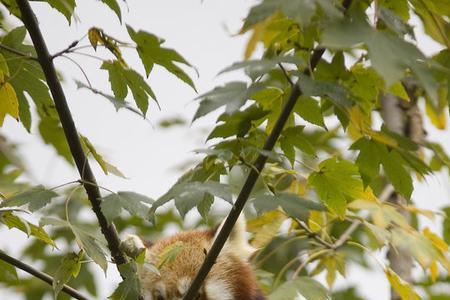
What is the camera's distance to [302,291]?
9.16 feet

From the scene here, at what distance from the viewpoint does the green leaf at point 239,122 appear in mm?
2047

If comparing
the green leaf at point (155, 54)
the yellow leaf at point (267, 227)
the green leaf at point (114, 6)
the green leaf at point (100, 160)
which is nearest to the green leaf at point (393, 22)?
the green leaf at point (155, 54)

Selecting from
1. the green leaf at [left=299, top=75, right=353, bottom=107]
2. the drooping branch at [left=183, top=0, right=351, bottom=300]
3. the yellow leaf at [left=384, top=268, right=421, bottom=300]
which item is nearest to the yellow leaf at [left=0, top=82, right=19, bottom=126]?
the drooping branch at [left=183, top=0, right=351, bottom=300]

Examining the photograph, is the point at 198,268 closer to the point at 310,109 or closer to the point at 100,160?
the point at 100,160

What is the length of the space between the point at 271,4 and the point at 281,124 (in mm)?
378

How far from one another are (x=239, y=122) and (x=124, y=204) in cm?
38

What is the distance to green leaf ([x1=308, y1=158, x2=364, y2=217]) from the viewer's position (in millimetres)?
2193

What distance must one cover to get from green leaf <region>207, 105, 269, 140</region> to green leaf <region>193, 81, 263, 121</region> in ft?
0.78

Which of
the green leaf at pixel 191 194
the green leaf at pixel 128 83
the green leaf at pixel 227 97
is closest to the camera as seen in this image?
the green leaf at pixel 227 97

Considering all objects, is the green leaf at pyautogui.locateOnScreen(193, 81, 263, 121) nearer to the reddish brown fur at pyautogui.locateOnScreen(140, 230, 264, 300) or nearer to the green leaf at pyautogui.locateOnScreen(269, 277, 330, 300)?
the green leaf at pyautogui.locateOnScreen(269, 277, 330, 300)

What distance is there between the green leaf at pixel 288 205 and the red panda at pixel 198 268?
1081mm

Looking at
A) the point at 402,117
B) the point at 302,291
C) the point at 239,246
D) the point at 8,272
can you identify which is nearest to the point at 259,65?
the point at 8,272

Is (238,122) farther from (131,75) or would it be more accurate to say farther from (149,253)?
(149,253)

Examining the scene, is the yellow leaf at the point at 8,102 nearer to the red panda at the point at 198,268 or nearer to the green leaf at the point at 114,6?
the green leaf at the point at 114,6
